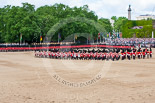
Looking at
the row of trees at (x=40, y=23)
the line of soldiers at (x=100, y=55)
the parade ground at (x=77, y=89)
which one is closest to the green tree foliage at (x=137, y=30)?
the row of trees at (x=40, y=23)

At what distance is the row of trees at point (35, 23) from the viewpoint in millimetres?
70000

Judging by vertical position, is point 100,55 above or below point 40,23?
below

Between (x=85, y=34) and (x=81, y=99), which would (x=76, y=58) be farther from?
(x=85, y=34)

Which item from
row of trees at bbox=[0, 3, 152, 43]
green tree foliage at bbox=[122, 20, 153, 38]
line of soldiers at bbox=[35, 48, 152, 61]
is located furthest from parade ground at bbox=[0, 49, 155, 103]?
green tree foliage at bbox=[122, 20, 153, 38]

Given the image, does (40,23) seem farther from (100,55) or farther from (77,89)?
(77,89)

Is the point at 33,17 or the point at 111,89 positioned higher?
the point at 33,17

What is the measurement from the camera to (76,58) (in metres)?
35.6

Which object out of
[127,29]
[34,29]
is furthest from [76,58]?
[127,29]

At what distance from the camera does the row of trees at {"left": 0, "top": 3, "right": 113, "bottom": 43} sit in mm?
70000

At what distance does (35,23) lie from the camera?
233 feet

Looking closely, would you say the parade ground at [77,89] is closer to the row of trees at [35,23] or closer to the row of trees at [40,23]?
the row of trees at [40,23]

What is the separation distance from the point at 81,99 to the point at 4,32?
227 ft

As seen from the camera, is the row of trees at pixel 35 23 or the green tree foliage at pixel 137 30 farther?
the green tree foliage at pixel 137 30

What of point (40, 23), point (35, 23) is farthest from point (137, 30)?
point (35, 23)
